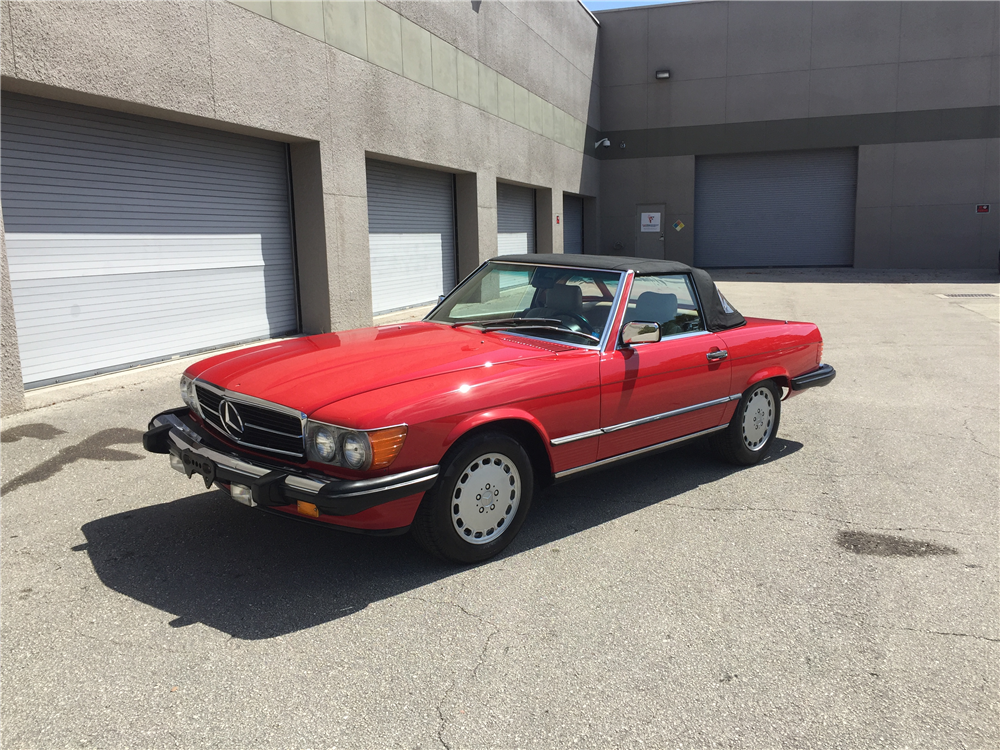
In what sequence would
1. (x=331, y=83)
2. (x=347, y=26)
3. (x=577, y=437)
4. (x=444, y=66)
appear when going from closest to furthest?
(x=577, y=437) < (x=331, y=83) < (x=347, y=26) < (x=444, y=66)

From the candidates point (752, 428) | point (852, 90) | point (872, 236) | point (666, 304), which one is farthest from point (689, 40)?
point (666, 304)

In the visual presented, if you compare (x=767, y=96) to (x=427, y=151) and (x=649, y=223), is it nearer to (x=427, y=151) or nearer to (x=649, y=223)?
(x=649, y=223)

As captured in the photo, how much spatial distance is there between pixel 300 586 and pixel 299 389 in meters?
0.91

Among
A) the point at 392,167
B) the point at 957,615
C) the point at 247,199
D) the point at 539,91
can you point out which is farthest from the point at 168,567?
the point at 539,91

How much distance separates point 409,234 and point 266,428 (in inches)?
438

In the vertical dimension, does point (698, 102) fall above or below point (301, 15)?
above

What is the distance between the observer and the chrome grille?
11.5ft

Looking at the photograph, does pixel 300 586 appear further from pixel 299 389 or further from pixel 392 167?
pixel 392 167

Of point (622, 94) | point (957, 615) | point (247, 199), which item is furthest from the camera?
point (622, 94)

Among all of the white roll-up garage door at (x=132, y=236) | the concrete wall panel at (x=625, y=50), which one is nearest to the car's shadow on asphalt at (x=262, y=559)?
the white roll-up garage door at (x=132, y=236)

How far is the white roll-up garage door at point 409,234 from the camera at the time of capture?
13.2m

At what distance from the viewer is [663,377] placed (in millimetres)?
4609

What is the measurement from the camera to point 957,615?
3.39 meters

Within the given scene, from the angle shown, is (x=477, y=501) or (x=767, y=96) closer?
(x=477, y=501)
